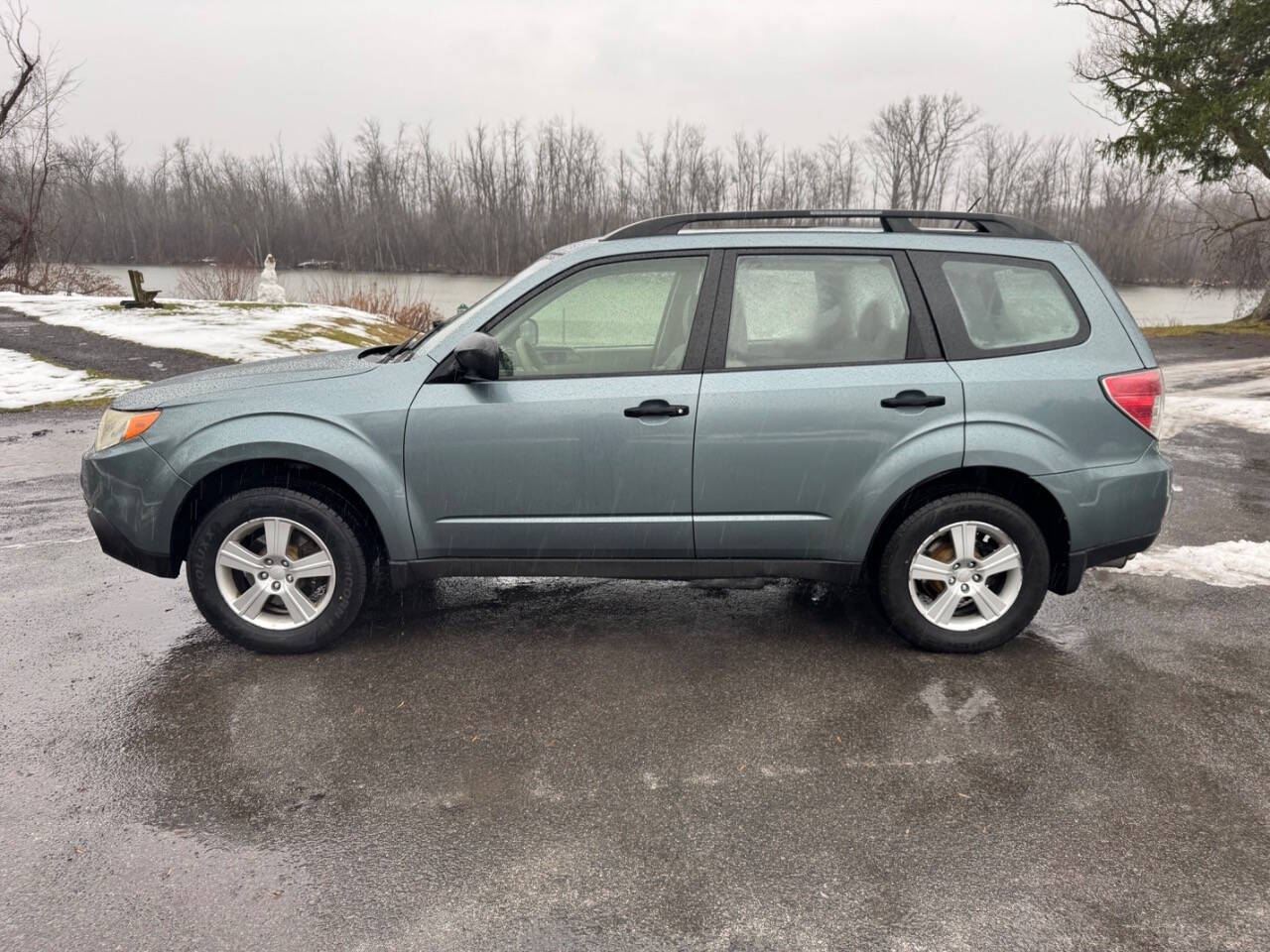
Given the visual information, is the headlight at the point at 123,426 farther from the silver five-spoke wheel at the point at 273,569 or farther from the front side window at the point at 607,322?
the front side window at the point at 607,322

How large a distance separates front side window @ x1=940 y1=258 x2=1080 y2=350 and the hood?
2.72 metres

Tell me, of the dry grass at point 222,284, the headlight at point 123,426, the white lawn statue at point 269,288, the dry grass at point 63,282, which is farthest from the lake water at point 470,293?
the headlight at point 123,426

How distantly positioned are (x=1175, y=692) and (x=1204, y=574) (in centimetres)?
191

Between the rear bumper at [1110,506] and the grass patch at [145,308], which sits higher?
the grass patch at [145,308]

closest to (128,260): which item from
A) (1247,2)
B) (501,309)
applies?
(1247,2)

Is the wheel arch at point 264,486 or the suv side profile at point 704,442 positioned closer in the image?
the suv side profile at point 704,442

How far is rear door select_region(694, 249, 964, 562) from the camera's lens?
3904 mm

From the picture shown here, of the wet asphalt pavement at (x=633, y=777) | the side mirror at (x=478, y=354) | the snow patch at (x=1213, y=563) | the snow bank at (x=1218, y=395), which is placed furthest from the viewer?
the snow bank at (x=1218, y=395)

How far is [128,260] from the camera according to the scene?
65375 millimetres

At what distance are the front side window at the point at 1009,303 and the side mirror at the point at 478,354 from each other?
6.84ft

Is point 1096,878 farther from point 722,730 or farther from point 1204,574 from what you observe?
point 1204,574

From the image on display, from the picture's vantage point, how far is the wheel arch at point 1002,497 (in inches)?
158

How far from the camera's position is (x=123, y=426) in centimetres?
Result: 407

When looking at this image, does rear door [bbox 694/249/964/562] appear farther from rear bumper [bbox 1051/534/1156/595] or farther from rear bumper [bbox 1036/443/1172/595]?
rear bumper [bbox 1051/534/1156/595]
